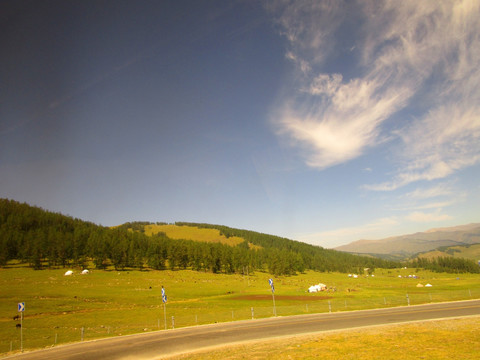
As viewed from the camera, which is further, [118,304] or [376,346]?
[118,304]

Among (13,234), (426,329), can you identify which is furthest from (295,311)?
(13,234)

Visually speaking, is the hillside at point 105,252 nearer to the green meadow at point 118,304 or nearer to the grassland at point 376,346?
the green meadow at point 118,304

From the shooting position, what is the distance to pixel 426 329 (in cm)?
2102

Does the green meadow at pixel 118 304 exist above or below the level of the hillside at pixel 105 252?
below

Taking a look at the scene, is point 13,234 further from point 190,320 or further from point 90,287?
point 190,320

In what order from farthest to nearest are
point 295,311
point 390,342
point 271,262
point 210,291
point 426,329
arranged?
point 271,262, point 210,291, point 295,311, point 426,329, point 390,342

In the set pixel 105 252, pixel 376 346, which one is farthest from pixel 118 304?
pixel 105 252

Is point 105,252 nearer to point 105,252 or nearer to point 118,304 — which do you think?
point 105,252

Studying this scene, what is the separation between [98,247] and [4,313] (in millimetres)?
88627

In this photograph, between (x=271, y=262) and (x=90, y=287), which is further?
(x=271, y=262)

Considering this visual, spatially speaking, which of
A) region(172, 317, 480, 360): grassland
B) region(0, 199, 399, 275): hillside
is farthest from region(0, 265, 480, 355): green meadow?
region(172, 317, 480, 360): grassland

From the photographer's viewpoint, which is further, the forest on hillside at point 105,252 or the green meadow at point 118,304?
the forest on hillside at point 105,252

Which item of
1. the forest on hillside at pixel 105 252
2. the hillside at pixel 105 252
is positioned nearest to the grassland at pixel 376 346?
the forest on hillside at pixel 105 252

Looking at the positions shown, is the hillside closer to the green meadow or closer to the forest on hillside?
the forest on hillside
